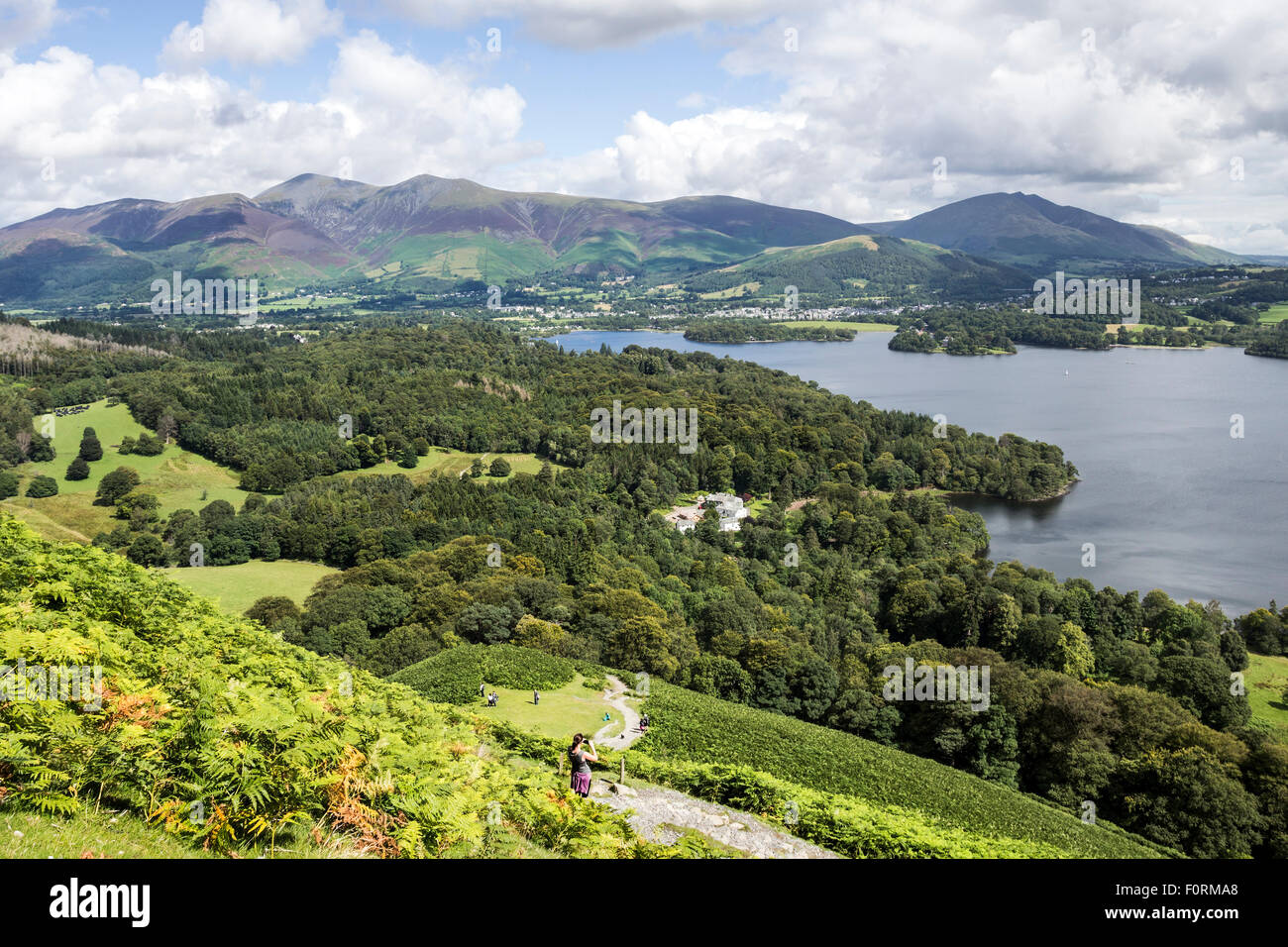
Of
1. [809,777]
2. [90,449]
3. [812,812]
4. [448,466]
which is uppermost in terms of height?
[90,449]

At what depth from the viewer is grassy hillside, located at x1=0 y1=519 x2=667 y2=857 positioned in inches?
318

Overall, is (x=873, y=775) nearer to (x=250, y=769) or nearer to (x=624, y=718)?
(x=624, y=718)

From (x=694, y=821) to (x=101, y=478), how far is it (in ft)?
263

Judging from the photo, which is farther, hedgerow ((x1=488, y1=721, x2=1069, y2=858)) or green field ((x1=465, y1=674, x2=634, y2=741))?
green field ((x1=465, y1=674, x2=634, y2=741))

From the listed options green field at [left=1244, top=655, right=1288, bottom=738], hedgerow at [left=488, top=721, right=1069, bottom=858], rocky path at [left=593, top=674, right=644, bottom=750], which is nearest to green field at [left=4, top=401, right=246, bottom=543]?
rocky path at [left=593, top=674, right=644, bottom=750]

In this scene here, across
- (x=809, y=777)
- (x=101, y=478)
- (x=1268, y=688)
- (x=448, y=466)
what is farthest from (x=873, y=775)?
(x=101, y=478)

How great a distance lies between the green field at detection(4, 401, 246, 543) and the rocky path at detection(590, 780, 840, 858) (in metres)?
58.5

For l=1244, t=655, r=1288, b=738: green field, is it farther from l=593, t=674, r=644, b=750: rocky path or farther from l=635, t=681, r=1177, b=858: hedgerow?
l=593, t=674, r=644, b=750: rocky path

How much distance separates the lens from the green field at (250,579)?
4528 cm

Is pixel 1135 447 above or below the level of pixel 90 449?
below

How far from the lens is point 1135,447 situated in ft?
322

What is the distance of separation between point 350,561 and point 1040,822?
5005cm

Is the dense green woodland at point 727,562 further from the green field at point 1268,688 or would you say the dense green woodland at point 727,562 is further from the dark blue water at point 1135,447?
the dark blue water at point 1135,447

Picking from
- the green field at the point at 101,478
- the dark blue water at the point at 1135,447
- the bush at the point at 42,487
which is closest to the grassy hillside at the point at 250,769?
the green field at the point at 101,478
